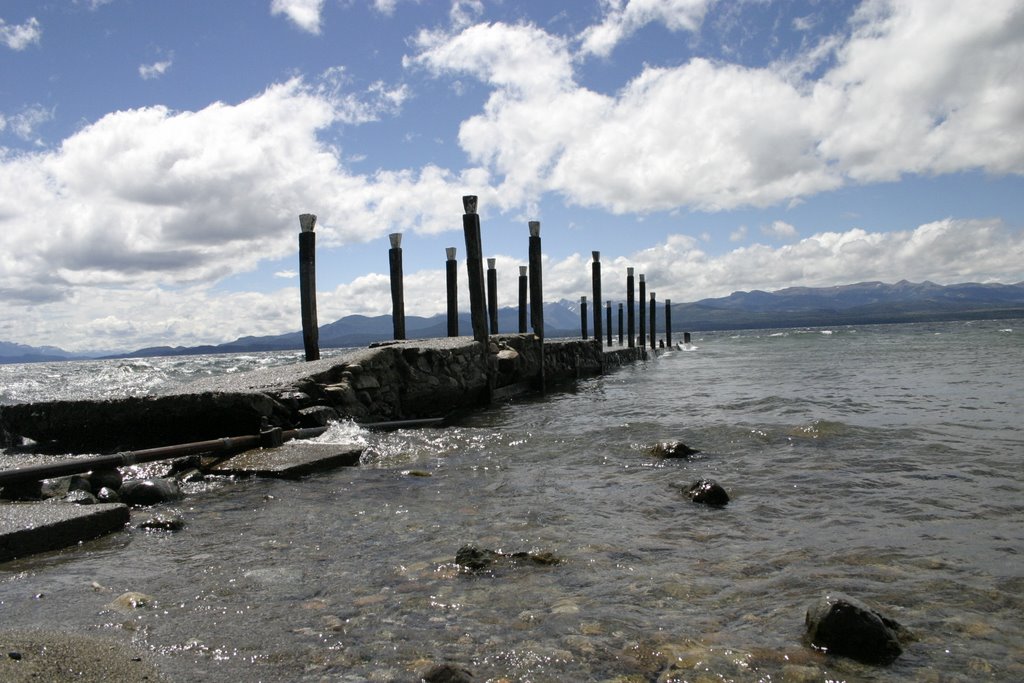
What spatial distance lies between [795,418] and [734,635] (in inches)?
338

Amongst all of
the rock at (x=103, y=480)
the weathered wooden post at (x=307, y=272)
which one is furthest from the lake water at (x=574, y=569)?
the weathered wooden post at (x=307, y=272)

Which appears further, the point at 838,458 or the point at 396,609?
the point at 838,458

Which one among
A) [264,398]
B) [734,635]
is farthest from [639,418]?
[734,635]

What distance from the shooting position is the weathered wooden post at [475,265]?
14922 mm

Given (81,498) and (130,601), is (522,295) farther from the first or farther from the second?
(130,601)

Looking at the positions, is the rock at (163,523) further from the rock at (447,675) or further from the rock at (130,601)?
the rock at (447,675)

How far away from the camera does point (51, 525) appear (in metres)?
4.61

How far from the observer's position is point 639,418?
11.8 m

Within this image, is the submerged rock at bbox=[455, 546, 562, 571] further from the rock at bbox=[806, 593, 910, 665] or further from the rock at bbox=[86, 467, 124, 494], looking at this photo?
the rock at bbox=[86, 467, 124, 494]

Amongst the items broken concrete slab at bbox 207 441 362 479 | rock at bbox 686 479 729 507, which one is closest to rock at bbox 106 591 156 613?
broken concrete slab at bbox 207 441 362 479

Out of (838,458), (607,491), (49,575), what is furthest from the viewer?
(838,458)

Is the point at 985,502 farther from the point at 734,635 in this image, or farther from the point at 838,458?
the point at 734,635

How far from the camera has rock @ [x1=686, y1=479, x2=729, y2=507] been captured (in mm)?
5840

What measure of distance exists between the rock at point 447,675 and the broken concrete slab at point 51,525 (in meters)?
3.29
